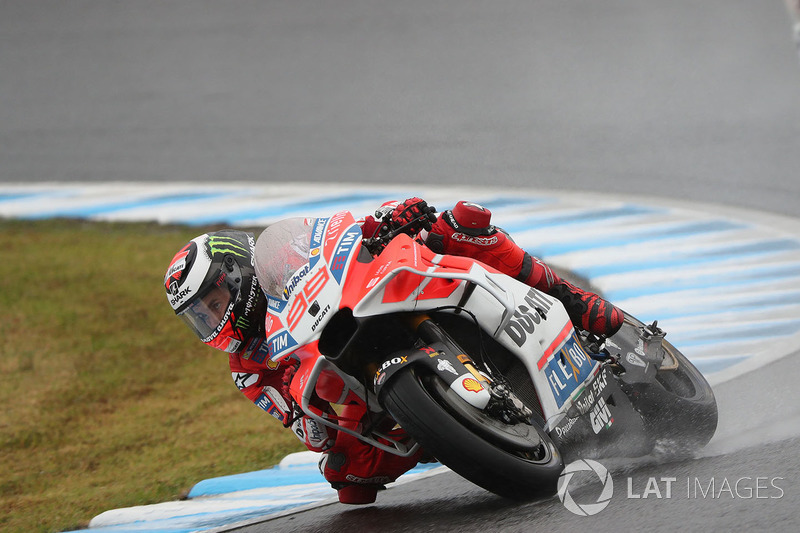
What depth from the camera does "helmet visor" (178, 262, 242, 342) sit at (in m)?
4.02

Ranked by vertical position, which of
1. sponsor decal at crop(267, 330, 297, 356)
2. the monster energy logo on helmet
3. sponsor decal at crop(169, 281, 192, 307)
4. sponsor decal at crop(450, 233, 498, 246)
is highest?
sponsor decal at crop(450, 233, 498, 246)

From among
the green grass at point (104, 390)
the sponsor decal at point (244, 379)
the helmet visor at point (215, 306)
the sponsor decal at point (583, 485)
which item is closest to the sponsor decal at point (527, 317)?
the sponsor decal at point (583, 485)

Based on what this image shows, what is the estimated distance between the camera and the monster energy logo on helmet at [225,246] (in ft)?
13.3

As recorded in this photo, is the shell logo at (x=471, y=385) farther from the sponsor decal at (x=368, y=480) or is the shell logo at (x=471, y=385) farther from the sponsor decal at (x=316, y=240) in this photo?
the sponsor decal at (x=368, y=480)

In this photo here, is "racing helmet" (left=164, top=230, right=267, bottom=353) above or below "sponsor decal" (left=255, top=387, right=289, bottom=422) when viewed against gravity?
above

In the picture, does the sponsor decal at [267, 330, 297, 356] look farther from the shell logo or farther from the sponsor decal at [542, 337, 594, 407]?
the sponsor decal at [542, 337, 594, 407]

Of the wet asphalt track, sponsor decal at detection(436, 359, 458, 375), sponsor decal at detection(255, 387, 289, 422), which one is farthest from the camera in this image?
the wet asphalt track

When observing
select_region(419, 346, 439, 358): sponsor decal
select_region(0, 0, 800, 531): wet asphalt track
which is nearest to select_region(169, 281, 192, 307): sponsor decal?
select_region(419, 346, 439, 358): sponsor decal

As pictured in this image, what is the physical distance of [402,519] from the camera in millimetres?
3961

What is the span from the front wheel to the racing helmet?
3.33 ft

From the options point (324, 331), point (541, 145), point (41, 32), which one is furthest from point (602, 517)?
point (41, 32)

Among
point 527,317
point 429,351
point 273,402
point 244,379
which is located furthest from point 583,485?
point 244,379

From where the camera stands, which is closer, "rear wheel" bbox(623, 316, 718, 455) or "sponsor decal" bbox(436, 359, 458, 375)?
"sponsor decal" bbox(436, 359, 458, 375)

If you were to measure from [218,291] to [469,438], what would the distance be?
58.0 inches
